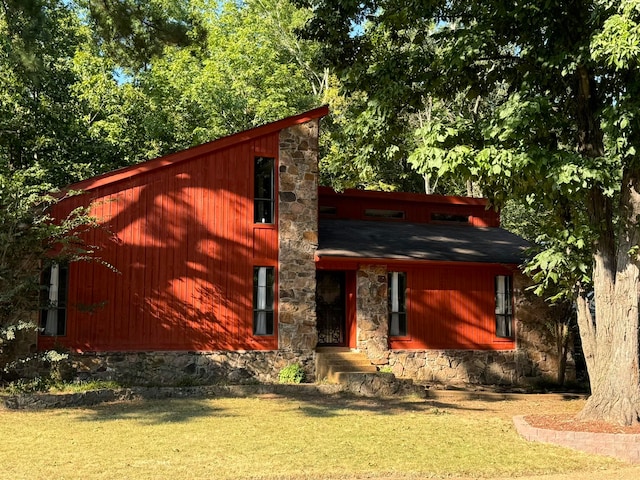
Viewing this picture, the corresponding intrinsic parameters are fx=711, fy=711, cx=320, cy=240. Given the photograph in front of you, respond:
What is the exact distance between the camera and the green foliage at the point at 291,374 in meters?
15.6

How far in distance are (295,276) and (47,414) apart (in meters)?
6.34

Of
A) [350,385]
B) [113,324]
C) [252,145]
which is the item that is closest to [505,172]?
[350,385]

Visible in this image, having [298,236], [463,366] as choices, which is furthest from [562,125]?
[463,366]

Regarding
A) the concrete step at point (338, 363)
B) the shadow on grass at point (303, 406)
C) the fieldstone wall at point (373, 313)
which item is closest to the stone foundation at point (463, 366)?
the fieldstone wall at point (373, 313)

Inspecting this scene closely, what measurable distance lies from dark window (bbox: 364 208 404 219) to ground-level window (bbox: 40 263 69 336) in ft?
28.5

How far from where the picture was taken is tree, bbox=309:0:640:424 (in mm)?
9727

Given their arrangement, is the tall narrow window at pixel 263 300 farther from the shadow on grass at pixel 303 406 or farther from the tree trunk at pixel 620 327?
the tree trunk at pixel 620 327

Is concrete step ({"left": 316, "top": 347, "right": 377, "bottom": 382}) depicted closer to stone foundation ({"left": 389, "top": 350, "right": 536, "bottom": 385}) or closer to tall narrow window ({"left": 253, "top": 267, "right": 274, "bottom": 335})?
stone foundation ({"left": 389, "top": 350, "right": 536, "bottom": 385})

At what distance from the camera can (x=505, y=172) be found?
31.9 feet

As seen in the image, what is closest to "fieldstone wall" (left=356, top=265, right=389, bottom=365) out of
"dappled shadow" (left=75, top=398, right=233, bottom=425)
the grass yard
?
the grass yard

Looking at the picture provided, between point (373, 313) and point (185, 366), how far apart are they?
4540mm

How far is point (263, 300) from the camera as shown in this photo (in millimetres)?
15992

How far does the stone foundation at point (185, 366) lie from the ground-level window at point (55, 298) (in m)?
0.70

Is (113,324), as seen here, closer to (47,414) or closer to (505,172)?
(47,414)
